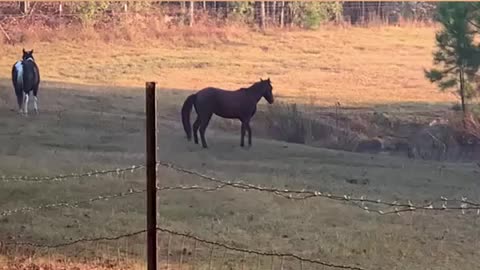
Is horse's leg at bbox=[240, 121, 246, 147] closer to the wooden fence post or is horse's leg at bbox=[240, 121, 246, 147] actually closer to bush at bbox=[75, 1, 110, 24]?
bush at bbox=[75, 1, 110, 24]

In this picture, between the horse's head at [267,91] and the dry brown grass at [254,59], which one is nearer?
the horse's head at [267,91]

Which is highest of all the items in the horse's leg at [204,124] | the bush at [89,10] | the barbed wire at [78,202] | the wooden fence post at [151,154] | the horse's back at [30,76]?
the wooden fence post at [151,154]

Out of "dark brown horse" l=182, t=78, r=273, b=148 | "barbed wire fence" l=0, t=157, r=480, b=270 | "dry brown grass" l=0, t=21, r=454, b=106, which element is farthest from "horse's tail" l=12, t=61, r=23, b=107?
"barbed wire fence" l=0, t=157, r=480, b=270

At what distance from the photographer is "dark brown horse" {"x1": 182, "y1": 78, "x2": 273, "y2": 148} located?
39.5 feet

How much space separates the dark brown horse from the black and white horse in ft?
6.99

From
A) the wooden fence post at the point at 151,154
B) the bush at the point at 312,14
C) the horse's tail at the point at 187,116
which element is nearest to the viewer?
the wooden fence post at the point at 151,154

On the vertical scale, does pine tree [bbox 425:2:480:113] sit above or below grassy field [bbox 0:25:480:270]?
above

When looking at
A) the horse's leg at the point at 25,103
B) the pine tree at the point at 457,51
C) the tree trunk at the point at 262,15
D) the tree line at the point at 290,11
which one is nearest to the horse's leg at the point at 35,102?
the horse's leg at the point at 25,103

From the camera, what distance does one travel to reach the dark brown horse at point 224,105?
12.1m

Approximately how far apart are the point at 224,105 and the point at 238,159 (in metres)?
1.39

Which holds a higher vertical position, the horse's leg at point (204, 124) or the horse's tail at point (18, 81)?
the horse's tail at point (18, 81)

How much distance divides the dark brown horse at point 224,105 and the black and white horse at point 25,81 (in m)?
2.13

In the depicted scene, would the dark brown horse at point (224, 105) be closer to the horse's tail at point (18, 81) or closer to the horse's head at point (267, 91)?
the horse's head at point (267, 91)

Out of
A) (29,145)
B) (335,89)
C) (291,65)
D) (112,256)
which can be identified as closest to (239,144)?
(29,145)
